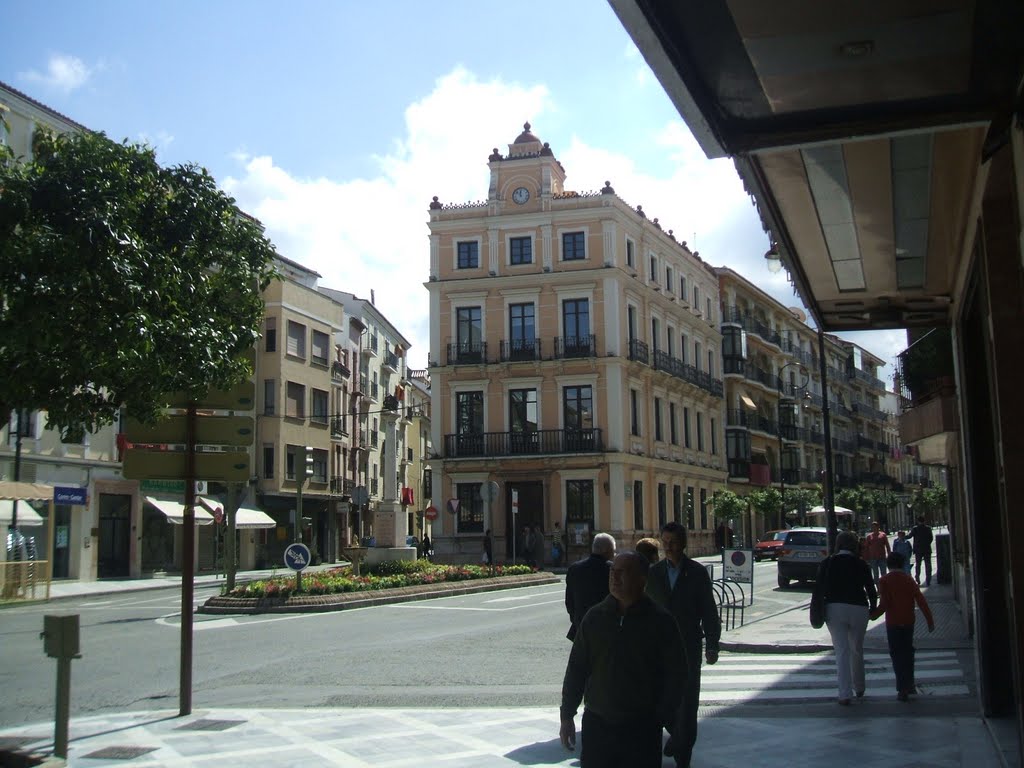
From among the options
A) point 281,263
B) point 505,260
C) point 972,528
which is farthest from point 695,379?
point 972,528

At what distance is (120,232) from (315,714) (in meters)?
5.81

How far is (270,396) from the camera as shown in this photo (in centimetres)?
5091

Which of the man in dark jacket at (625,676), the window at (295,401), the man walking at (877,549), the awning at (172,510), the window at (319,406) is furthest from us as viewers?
the window at (319,406)

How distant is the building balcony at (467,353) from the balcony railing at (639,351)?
6.95 m

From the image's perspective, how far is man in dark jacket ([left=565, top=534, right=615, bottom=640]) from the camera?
881cm

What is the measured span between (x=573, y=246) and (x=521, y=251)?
2515 mm

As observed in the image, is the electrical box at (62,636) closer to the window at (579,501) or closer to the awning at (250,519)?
the awning at (250,519)

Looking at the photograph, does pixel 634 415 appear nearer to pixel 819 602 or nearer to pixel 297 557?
pixel 297 557

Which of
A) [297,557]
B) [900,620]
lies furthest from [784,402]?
[900,620]

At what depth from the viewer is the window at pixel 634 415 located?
48.2 m

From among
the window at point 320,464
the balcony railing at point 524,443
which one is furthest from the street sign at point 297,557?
the window at point 320,464

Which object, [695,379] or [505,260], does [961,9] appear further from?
[695,379]

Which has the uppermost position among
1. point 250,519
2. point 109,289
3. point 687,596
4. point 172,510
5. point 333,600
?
point 109,289

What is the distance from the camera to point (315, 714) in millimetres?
10188
